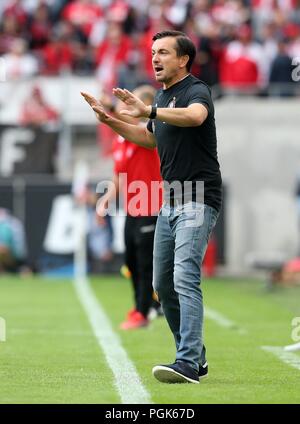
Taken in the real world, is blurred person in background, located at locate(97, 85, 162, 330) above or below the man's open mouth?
below

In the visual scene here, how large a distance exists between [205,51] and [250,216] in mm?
3108

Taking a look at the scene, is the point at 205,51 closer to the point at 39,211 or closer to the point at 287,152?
the point at 287,152

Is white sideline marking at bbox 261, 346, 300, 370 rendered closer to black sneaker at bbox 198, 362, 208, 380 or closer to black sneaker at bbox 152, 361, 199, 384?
black sneaker at bbox 198, 362, 208, 380

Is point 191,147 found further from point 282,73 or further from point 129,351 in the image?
point 282,73

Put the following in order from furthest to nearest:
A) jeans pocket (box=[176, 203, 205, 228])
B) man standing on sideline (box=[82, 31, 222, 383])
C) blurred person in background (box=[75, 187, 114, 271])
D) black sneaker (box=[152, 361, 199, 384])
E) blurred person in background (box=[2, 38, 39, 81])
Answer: blurred person in background (box=[2, 38, 39, 81]) < blurred person in background (box=[75, 187, 114, 271]) < jeans pocket (box=[176, 203, 205, 228]) < man standing on sideline (box=[82, 31, 222, 383]) < black sneaker (box=[152, 361, 199, 384])

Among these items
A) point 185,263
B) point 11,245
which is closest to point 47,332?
point 185,263

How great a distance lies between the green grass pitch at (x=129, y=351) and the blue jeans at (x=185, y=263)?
0.95 feet

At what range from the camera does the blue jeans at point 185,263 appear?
296 inches

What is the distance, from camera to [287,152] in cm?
2238

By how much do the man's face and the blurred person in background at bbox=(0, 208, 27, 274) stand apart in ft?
42.8

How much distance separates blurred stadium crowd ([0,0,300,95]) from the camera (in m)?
21.7

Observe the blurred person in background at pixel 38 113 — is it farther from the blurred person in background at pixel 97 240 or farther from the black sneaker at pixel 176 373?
the black sneaker at pixel 176 373

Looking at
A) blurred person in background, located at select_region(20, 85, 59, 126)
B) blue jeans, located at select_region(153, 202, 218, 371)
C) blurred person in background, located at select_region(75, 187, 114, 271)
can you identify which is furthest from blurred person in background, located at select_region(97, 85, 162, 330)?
blurred person in background, located at select_region(20, 85, 59, 126)
